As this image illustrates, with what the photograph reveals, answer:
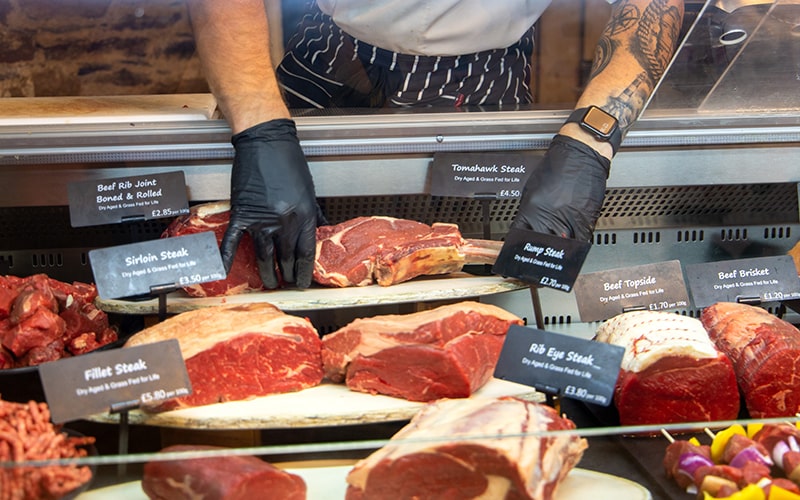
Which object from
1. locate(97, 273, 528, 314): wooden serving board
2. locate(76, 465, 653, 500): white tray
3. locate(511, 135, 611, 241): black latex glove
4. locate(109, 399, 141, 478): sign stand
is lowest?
locate(76, 465, 653, 500): white tray

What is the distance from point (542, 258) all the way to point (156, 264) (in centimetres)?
122

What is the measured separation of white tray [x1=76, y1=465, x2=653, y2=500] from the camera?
1.78 metres

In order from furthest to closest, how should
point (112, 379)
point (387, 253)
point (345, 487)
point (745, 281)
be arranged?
point (745, 281), point (387, 253), point (112, 379), point (345, 487)

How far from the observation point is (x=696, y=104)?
2.86 metres

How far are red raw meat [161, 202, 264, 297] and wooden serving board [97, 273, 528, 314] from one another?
3 cm

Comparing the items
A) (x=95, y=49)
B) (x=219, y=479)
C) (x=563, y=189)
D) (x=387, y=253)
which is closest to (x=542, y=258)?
(x=563, y=189)

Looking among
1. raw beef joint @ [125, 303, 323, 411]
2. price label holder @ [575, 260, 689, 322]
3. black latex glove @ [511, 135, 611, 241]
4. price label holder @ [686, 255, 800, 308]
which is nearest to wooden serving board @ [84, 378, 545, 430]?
raw beef joint @ [125, 303, 323, 411]

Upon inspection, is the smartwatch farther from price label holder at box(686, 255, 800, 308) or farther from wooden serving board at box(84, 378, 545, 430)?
wooden serving board at box(84, 378, 545, 430)

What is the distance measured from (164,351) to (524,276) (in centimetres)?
119

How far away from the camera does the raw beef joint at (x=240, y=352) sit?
2305mm

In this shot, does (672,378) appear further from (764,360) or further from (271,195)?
(271,195)

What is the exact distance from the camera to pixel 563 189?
110 inches

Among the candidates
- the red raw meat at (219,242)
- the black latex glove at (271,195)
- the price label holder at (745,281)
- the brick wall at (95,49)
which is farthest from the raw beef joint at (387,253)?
the brick wall at (95,49)

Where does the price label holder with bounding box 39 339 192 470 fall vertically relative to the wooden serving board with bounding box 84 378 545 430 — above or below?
above
